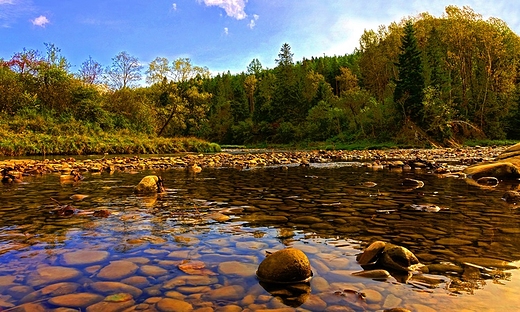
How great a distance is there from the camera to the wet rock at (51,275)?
117 inches

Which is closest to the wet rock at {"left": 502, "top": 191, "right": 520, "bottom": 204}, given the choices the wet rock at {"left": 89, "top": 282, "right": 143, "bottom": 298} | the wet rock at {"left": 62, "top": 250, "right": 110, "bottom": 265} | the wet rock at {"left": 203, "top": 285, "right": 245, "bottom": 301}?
the wet rock at {"left": 203, "top": 285, "right": 245, "bottom": 301}

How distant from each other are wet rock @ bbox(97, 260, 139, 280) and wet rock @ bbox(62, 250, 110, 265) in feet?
0.75

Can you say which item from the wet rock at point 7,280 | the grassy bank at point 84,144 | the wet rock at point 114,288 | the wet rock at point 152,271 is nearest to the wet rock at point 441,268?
the wet rock at point 152,271

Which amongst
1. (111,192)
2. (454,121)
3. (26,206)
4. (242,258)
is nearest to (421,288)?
(242,258)

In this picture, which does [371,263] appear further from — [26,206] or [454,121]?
[454,121]

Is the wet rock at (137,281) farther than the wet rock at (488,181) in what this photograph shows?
No

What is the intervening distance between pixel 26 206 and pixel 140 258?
415 centimetres

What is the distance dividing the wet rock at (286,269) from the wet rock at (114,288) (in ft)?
3.56

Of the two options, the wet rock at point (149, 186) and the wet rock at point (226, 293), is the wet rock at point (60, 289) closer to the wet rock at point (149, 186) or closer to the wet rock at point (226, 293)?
the wet rock at point (226, 293)

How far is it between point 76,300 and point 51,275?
0.68m

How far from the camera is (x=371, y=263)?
353 cm

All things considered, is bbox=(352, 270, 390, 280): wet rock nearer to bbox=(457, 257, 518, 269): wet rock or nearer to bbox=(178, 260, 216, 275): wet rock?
bbox=(457, 257, 518, 269): wet rock

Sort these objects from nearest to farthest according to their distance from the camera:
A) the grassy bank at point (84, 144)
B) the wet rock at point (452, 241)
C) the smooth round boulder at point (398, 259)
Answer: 1. the smooth round boulder at point (398, 259)
2. the wet rock at point (452, 241)
3. the grassy bank at point (84, 144)

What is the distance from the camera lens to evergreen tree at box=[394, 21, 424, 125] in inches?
1638
